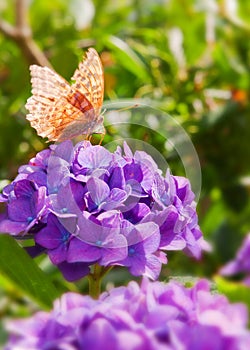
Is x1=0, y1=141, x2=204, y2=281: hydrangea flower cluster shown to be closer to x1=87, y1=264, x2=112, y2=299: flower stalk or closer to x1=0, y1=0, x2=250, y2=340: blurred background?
x1=87, y1=264, x2=112, y2=299: flower stalk

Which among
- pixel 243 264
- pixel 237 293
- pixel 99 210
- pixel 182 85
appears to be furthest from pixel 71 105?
pixel 182 85

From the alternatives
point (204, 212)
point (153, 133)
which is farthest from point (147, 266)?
point (204, 212)

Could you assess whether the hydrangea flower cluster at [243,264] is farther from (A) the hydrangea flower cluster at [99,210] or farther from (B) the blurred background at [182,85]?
(A) the hydrangea flower cluster at [99,210]

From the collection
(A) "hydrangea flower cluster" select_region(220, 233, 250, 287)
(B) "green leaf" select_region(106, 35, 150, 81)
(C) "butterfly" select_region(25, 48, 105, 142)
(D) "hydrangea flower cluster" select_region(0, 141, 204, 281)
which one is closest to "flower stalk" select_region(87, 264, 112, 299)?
(D) "hydrangea flower cluster" select_region(0, 141, 204, 281)

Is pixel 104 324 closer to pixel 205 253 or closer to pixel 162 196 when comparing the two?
pixel 162 196

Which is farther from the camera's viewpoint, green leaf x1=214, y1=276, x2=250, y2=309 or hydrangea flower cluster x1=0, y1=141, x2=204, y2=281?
hydrangea flower cluster x1=0, y1=141, x2=204, y2=281

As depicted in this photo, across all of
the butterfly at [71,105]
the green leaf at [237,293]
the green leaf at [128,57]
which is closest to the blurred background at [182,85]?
the green leaf at [128,57]
